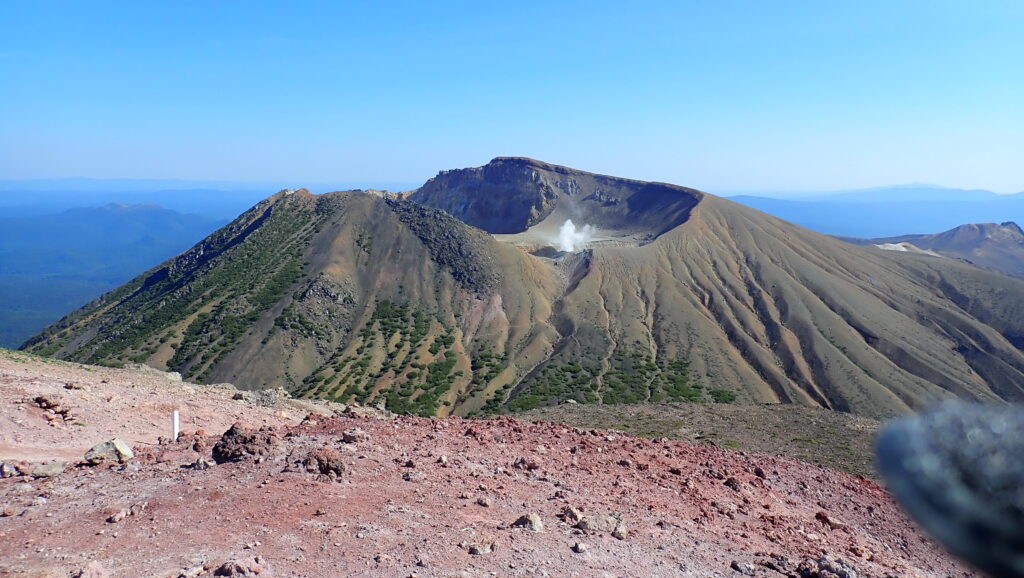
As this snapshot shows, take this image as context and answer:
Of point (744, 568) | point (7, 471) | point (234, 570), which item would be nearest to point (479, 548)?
point (234, 570)

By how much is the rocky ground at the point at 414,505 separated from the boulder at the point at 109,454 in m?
0.15

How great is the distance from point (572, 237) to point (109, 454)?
84.3m

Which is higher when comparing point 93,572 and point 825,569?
point 93,572

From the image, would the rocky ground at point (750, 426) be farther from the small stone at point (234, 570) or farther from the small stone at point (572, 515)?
the small stone at point (234, 570)

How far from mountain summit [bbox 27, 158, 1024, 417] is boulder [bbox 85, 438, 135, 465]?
34948 mm

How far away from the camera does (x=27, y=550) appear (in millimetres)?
6516

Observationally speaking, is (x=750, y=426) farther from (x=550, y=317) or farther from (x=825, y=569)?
(x=550, y=317)

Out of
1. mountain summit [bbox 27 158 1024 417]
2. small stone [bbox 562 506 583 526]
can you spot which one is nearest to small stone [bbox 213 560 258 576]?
small stone [bbox 562 506 583 526]

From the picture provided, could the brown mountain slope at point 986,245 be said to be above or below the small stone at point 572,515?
above

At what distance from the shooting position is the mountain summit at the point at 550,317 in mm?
48656

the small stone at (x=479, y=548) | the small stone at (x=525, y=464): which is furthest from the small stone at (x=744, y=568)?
the small stone at (x=525, y=464)

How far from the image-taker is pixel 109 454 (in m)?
9.24

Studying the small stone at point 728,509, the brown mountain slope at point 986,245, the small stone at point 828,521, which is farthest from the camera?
the brown mountain slope at point 986,245

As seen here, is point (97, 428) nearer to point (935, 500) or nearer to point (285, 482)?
point (285, 482)
